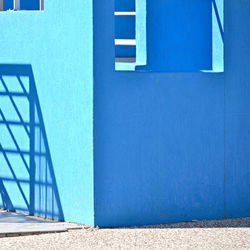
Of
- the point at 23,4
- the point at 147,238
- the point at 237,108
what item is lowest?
the point at 147,238

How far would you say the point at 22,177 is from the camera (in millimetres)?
10469

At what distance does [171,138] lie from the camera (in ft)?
32.7

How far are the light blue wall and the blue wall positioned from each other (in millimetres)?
152

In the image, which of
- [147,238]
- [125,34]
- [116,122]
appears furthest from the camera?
[125,34]

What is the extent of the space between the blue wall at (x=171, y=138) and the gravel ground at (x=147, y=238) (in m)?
0.32

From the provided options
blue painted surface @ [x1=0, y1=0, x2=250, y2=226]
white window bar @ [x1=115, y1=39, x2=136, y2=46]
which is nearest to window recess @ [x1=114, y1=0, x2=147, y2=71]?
white window bar @ [x1=115, y1=39, x2=136, y2=46]

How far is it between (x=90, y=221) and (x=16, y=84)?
85.0 inches

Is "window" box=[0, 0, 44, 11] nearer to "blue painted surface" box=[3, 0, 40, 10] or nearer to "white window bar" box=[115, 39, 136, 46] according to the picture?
"blue painted surface" box=[3, 0, 40, 10]

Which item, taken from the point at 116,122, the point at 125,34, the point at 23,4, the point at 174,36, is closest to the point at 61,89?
the point at 116,122

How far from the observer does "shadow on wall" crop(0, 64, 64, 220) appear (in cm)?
1016

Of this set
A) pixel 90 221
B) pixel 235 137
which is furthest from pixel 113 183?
pixel 235 137

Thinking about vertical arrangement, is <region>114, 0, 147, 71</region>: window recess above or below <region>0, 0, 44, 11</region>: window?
below

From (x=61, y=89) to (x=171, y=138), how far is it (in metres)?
1.55

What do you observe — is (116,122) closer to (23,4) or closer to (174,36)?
(174,36)
